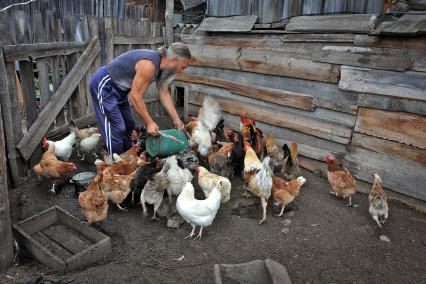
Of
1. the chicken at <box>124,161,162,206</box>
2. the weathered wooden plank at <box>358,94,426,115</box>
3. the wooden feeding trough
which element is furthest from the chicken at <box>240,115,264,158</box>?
the wooden feeding trough

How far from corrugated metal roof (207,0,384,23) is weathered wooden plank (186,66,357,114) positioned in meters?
1.04

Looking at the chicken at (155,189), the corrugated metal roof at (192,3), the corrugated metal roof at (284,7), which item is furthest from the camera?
the corrugated metal roof at (192,3)

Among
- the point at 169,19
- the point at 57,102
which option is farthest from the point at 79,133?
the point at 169,19

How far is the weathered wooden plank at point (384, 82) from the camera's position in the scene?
4.37m

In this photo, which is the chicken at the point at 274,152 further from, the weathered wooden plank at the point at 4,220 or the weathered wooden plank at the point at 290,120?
the weathered wooden plank at the point at 4,220

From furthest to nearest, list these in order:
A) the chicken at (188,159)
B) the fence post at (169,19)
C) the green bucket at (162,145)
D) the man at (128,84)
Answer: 1. the fence post at (169,19)
2. the green bucket at (162,145)
3. the chicken at (188,159)
4. the man at (128,84)

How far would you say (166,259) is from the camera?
3500 millimetres

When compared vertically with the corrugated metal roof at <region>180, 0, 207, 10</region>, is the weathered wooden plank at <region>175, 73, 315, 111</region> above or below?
below

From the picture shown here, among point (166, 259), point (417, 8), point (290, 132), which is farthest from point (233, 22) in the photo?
point (166, 259)

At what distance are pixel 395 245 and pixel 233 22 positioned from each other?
465cm

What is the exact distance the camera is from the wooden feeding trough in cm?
313

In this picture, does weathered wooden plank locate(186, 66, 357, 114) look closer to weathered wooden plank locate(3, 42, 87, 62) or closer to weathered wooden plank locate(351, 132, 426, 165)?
weathered wooden plank locate(351, 132, 426, 165)

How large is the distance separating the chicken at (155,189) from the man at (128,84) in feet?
2.32

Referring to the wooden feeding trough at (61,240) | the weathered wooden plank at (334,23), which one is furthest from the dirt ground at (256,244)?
the weathered wooden plank at (334,23)
